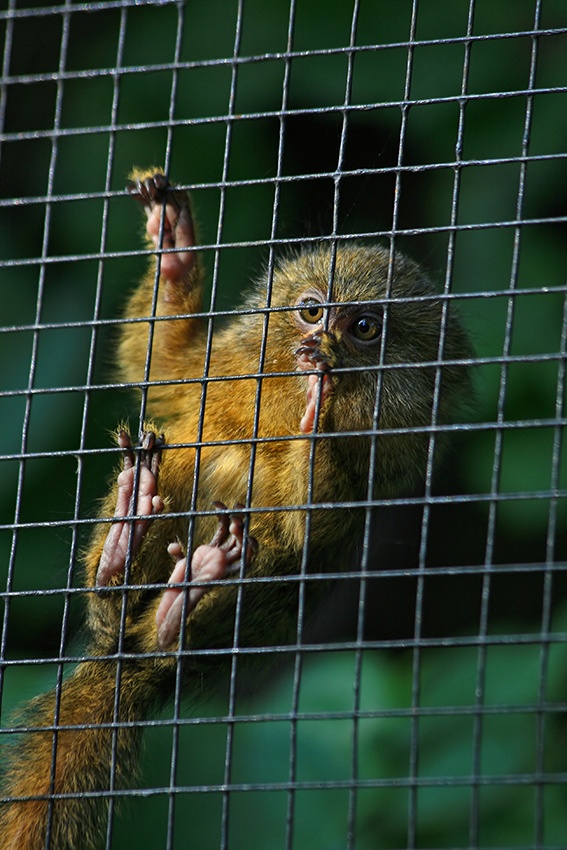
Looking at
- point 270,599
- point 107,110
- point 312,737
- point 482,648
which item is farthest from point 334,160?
point 482,648

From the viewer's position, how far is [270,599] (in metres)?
3.77

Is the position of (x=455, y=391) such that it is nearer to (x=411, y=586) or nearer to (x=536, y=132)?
(x=536, y=132)

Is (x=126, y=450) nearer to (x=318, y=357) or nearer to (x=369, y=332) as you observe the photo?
(x=318, y=357)

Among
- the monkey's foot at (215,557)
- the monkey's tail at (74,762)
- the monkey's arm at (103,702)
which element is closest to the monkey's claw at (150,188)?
the monkey's arm at (103,702)

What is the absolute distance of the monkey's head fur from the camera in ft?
12.4

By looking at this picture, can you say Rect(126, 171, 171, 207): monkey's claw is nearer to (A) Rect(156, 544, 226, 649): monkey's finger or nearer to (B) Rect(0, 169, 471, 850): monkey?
(B) Rect(0, 169, 471, 850): monkey

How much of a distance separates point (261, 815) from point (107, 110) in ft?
9.52

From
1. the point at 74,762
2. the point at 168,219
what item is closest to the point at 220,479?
the point at 168,219

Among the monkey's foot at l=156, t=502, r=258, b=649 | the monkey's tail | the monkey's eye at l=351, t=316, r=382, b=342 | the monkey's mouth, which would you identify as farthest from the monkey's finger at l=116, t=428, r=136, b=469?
the monkey's eye at l=351, t=316, r=382, b=342

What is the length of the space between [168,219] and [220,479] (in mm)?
947

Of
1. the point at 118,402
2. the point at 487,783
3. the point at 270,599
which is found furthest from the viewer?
the point at 118,402

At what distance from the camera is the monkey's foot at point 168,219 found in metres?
3.58

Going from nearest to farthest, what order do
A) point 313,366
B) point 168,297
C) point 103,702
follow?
point 313,366 < point 103,702 < point 168,297

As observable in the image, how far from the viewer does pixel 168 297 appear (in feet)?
14.2
